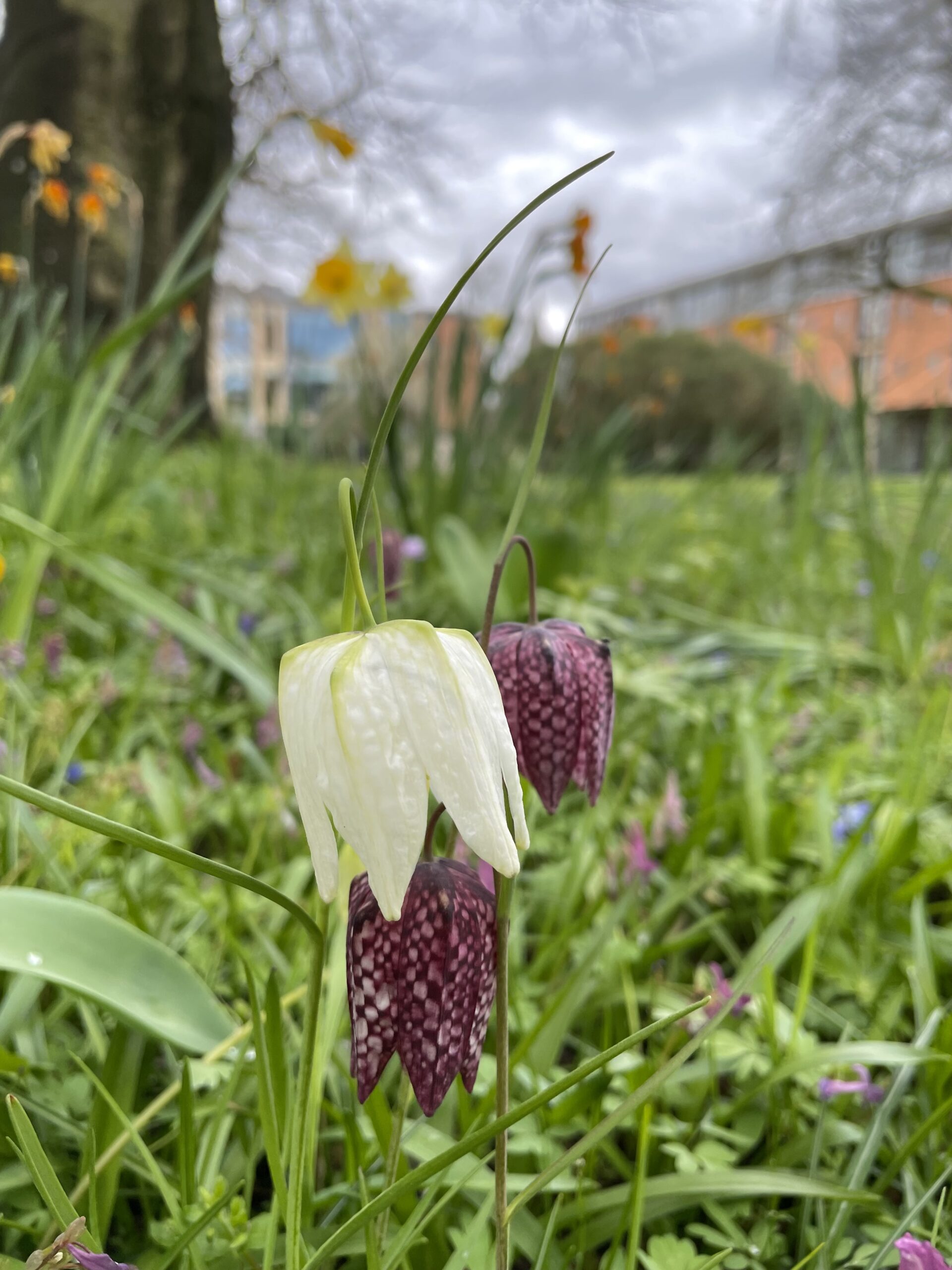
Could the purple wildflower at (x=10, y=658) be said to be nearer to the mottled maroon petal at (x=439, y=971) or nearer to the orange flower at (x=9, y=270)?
the mottled maroon petal at (x=439, y=971)

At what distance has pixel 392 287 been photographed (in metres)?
2.39

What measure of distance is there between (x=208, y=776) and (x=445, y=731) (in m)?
0.87

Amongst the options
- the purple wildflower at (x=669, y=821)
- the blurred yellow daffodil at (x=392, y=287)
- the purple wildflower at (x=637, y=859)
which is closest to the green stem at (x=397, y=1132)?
the purple wildflower at (x=637, y=859)

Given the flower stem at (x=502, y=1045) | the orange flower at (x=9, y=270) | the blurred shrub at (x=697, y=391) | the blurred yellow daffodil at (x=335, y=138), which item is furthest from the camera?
the blurred shrub at (x=697, y=391)

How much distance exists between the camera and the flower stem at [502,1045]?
1.47ft

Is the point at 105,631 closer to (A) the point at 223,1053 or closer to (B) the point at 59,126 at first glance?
(A) the point at 223,1053

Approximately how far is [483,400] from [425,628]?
1.96 meters

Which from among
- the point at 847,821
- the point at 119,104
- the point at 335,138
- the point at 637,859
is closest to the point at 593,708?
the point at 637,859

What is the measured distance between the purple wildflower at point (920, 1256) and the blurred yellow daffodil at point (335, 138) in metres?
1.67

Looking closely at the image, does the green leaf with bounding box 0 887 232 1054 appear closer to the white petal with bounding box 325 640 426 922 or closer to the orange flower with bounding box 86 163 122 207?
the white petal with bounding box 325 640 426 922

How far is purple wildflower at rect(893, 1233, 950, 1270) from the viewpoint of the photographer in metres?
0.48

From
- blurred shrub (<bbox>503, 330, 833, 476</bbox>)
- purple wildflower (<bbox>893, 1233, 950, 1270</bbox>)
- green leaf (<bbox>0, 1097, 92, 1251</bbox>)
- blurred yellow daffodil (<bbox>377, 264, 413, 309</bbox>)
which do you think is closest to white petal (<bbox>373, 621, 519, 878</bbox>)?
green leaf (<bbox>0, 1097, 92, 1251</bbox>)

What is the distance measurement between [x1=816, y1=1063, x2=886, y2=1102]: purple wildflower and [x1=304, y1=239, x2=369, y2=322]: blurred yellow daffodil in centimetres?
204

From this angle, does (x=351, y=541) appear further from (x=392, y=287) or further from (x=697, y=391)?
(x=697, y=391)
